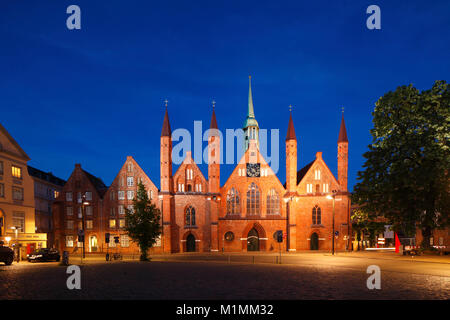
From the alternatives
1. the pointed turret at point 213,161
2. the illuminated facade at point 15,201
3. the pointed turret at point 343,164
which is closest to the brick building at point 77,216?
the illuminated facade at point 15,201

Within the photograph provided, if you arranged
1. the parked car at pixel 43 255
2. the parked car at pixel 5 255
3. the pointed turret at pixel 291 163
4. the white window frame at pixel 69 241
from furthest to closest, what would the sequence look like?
the pointed turret at pixel 291 163 → the white window frame at pixel 69 241 → the parked car at pixel 43 255 → the parked car at pixel 5 255

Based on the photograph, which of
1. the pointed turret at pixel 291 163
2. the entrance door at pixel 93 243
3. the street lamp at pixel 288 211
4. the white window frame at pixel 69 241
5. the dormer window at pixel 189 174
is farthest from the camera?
the pointed turret at pixel 291 163

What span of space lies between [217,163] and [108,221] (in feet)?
67.6

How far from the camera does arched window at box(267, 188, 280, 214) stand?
214ft

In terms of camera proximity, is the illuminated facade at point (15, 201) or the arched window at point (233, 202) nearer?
the illuminated facade at point (15, 201)

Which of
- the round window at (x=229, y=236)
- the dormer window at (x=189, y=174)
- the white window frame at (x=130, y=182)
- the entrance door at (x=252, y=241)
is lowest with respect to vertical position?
the entrance door at (x=252, y=241)

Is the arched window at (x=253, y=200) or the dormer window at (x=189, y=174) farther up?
the dormer window at (x=189, y=174)

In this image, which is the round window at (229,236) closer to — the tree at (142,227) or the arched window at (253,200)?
the arched window at (253,200)

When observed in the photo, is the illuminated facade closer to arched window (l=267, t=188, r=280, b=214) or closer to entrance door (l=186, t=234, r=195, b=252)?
entrance door (l=186, t=234, r=195, b=252)

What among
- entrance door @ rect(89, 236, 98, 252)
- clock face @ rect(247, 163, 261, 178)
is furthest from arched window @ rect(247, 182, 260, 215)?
entrance door @ rect(89, 236, 98, 252)

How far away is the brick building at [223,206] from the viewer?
207 feet

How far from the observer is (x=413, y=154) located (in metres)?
34.9

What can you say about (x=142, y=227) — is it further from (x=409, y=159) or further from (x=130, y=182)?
(x=409, y=159)
